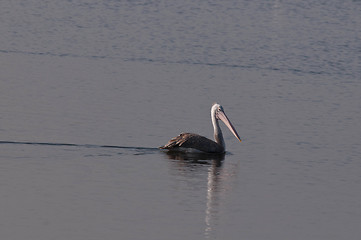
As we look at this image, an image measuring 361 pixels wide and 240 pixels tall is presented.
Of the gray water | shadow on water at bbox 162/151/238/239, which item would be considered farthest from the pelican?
the gray water

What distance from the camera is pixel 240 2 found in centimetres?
4916

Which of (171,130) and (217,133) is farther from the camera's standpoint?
(171,130)

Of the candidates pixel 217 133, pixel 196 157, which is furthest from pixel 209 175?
pixel 217 133

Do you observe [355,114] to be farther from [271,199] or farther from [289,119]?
[271,199]

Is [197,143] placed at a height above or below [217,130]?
below

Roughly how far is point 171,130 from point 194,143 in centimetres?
142

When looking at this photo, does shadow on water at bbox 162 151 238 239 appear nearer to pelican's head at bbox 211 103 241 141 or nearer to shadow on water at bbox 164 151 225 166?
shadow on water at bbox 164 151 225 166

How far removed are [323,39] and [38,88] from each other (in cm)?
1726

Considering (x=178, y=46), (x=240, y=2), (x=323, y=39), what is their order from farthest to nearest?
(x=240, y=2) < (x=323, y=39) < (x=178, y=46)

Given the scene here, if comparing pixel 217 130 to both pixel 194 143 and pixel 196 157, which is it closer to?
pixel 194 143

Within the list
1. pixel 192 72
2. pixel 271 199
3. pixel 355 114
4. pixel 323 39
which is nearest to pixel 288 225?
pixel 271 199

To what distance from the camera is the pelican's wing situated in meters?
17.5

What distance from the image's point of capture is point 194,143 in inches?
698

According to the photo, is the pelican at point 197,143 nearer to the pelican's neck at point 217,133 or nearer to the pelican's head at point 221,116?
the pelican's neck at point 217,133
